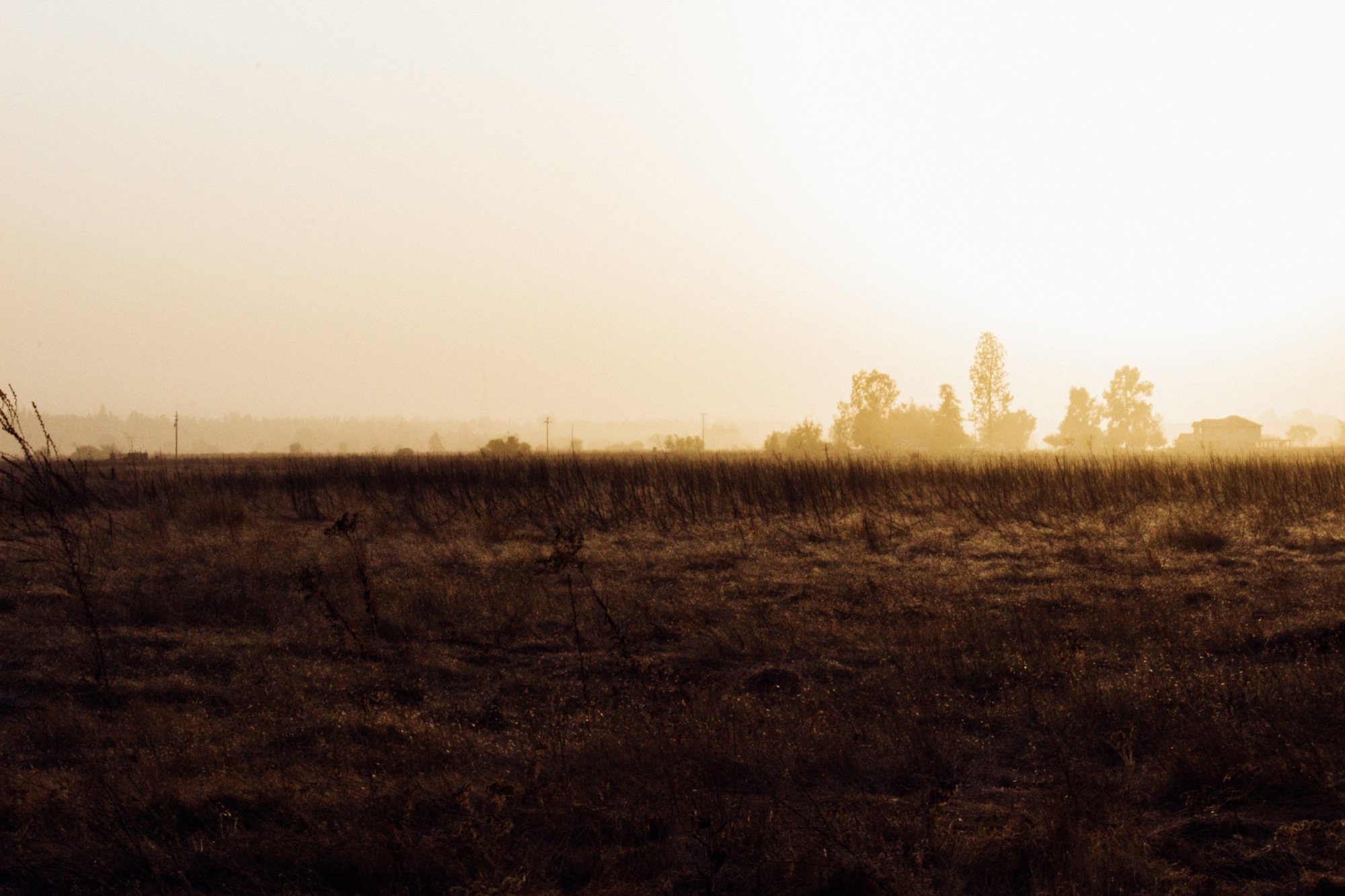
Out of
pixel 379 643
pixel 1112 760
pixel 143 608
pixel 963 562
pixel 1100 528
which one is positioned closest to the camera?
pixel 1112 760

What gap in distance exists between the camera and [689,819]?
3.63 metres

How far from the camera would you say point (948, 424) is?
7475 cm

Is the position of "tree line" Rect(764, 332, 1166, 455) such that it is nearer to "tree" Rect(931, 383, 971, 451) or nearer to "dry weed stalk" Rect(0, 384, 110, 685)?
"tree" Rect(931, 383, 971, 451)

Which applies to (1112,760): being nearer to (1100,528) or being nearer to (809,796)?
(809,796)

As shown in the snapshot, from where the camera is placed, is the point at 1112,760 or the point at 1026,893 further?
the point at 1112,760

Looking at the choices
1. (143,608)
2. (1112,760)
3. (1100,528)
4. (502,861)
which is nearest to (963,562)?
(1100,528)

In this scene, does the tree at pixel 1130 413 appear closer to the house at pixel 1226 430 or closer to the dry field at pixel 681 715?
the house at pixel 1226 430

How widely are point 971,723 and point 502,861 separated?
2.84 metres

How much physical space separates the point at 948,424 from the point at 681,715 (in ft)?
243

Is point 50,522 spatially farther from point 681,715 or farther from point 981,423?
point 981,423

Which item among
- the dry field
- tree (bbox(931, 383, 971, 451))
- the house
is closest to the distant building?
the house

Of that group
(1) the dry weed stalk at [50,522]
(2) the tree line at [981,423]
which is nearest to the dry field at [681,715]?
(1) the dry weed stalk at [50,522]

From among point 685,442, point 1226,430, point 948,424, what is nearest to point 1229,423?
point 1226,430

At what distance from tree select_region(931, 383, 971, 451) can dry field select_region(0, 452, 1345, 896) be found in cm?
6361
